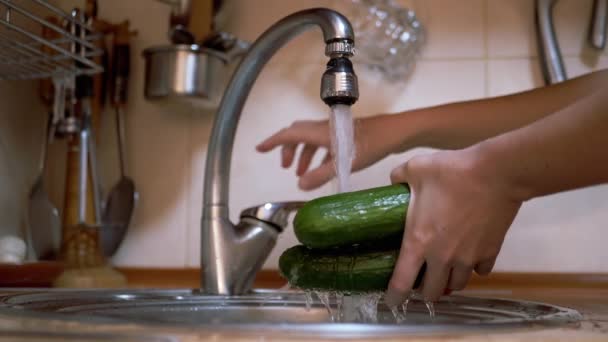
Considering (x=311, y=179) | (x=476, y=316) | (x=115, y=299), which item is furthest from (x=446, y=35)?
(x=115, y=299)

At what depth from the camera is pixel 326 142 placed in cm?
105

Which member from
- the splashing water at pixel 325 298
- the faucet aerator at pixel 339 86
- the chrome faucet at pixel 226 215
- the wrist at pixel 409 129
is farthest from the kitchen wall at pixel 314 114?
the faucet aerator at pixel 339 86

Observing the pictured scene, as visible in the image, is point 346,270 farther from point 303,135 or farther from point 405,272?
point 303,135

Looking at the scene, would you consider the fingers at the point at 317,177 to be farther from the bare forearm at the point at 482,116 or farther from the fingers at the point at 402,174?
the fingers at the point at 402,174

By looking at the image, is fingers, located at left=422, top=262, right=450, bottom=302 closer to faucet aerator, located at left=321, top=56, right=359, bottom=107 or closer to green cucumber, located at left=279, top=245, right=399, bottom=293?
green cucumber, located at left=279, top=245, right=399, bottom=293

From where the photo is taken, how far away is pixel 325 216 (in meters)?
0.59

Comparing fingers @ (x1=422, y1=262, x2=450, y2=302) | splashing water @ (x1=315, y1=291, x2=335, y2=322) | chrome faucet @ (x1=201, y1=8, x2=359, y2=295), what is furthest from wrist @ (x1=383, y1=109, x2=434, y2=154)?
fingers @ (x1=422, y1=262, x2=450, y2=302)

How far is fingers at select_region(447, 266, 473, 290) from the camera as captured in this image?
604 mm

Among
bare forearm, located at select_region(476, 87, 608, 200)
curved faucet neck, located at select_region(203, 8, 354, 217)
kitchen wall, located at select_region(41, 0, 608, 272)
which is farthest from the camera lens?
kitchen wall, located at select_region(41, 0, 608, 272)

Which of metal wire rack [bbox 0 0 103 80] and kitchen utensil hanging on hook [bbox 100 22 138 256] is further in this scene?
kitchen utensil hanging on hook [bbox 100 22 138 256]

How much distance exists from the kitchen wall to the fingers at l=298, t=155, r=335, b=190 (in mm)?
134

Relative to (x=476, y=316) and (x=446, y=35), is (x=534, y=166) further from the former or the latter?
(x=446, y=35)

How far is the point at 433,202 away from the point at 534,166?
0.29ft

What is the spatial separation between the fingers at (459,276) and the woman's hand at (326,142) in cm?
43
